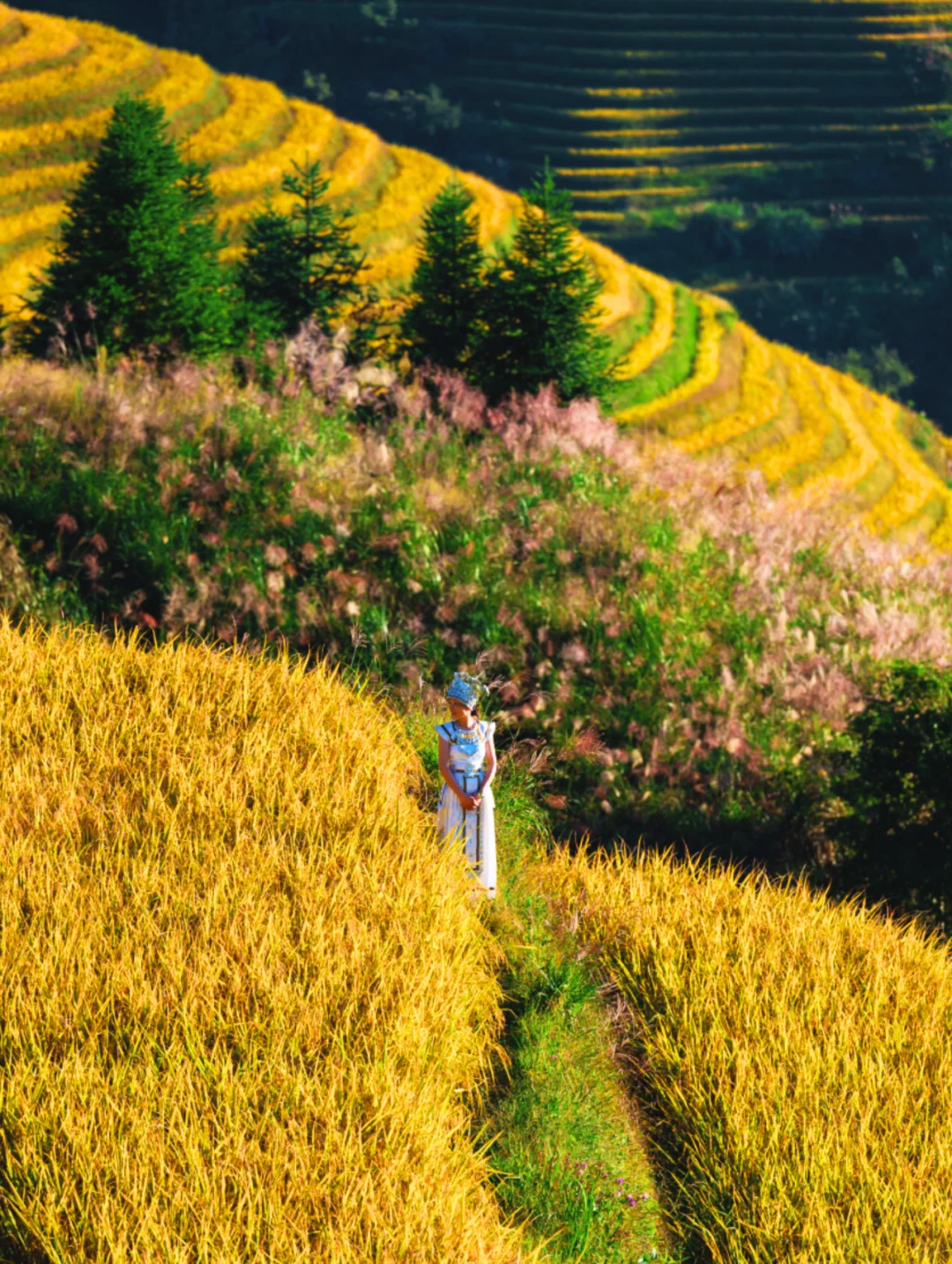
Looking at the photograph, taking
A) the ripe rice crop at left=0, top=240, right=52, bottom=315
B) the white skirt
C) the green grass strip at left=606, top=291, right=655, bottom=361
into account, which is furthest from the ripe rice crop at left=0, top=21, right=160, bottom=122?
the white skirt

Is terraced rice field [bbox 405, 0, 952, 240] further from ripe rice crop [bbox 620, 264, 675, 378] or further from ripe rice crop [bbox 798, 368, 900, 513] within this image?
ripe rice crop [bbox 798, 368, 900, 513]

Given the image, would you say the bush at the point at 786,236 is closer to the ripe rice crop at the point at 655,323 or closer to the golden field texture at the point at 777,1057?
the ripe rice crop at the point at 655,323

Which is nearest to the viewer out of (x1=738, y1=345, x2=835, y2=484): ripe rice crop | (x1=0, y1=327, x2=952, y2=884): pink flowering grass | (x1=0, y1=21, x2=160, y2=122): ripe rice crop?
(x1=0, y1=327, x2=952, y2=884): pink flowering grass

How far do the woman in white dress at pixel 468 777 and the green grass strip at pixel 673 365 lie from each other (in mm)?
26747

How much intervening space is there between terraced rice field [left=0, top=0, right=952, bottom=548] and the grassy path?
26.3 meters

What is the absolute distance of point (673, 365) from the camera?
123 ft

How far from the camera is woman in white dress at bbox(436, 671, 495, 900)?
237 inches

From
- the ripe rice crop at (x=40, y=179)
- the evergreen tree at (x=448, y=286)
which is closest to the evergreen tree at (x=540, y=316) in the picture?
the evergreen tree at (x=448, y=286)

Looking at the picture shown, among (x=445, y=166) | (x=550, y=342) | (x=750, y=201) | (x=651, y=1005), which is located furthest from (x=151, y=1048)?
(x=750, y=201)

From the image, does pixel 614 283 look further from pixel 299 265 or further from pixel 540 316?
pixel 540 316

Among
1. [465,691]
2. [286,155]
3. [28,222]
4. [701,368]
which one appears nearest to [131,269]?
[465,691]

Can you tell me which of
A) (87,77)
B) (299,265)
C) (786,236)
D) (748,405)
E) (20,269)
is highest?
(786,236)

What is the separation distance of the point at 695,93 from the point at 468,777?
94846 millimetres

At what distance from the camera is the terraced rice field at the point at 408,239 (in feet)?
109
